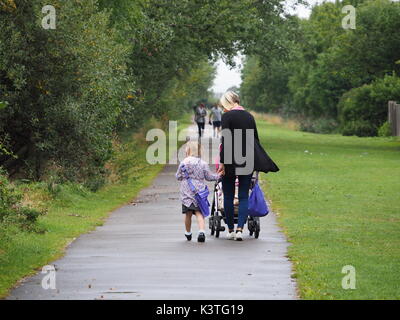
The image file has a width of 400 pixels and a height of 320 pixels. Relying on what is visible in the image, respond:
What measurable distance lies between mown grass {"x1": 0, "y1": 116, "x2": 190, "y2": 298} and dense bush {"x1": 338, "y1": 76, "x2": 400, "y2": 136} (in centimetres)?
2993

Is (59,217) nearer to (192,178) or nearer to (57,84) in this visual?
(57,84)

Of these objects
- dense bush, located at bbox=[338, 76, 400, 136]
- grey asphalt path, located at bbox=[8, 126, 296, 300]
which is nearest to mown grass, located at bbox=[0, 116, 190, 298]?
grey asphalt path, located at bbox=[8, 126, 296, 300]

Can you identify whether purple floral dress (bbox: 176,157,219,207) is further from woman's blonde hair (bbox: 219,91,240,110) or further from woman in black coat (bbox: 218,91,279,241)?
woman's blonde hair (bbox: 219,91,240,110)

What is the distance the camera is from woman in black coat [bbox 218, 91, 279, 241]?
14.6 m

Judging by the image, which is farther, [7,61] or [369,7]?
[369,7]

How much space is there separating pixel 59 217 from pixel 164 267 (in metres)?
6.13

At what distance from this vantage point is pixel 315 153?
1647 inches

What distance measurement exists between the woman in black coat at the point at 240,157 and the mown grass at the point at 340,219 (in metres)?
0.99

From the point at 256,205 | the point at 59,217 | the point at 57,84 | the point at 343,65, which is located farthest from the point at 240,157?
the point at 343,65

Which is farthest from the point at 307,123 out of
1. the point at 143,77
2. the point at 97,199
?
the point at 97,199

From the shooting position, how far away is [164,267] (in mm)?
11953

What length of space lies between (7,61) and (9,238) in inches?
246

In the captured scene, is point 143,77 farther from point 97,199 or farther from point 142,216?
point 142,216

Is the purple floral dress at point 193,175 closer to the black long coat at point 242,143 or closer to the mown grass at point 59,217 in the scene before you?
the black long coat at point 242,143
